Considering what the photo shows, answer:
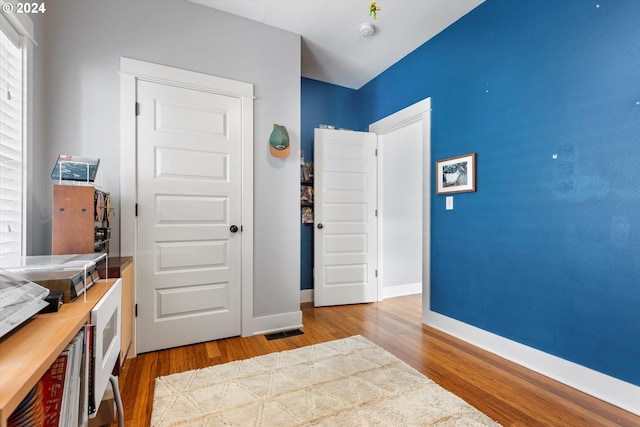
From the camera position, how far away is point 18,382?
0.54 meters

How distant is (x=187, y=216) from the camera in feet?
7.78

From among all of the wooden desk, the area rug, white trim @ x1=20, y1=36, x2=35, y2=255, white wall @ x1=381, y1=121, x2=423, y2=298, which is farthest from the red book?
white wall @ x1=381, y1=121, x2=423, y2=298

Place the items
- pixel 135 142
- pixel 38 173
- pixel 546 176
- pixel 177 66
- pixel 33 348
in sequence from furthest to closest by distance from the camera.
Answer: pixel 177 66 → pixel 135 142 → pixel 546 176 → pixel 38 173 → pixel 33 348

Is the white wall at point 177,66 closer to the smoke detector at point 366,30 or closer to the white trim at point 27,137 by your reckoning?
the white trim at point 27,137

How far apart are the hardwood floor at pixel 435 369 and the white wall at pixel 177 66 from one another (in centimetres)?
47

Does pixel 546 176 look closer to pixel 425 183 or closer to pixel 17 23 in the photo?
pixel 425 183

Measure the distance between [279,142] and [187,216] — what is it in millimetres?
996

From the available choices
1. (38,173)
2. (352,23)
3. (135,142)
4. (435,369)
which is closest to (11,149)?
(38,173)

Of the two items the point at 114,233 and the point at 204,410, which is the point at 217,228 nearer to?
the point at 114,233

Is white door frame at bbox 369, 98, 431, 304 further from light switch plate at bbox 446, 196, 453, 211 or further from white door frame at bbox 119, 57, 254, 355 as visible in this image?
white door frame at bbox 119, 57, 254, 355

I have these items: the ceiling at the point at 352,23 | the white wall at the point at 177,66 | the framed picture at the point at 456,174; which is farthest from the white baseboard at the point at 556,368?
the ceiling at the point at 352,23

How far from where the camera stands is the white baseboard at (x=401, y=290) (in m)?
3.83

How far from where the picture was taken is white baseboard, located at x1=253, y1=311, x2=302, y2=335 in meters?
2.62

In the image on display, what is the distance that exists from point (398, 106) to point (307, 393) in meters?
2.91
